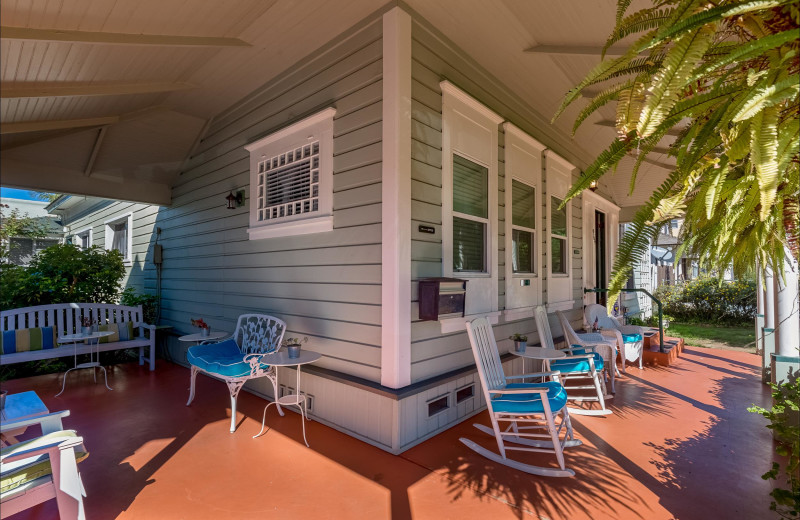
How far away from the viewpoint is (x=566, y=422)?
9.52 ft

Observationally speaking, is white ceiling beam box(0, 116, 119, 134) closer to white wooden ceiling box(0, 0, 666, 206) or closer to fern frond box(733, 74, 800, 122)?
white wooden ceiling box(0, 0, 666, 206)

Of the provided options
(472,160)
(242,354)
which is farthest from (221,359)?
(472,160)

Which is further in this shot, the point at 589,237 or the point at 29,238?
the point at 589,237

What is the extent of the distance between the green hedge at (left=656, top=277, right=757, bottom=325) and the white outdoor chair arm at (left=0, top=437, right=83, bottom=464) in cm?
1163

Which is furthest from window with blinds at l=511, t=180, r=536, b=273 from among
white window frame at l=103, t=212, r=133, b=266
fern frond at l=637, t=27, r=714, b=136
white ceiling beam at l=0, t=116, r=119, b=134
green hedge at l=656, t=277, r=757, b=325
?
green hedge at l=656, t=277, r=757, b=325

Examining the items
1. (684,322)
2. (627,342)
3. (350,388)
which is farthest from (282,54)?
(684,322)

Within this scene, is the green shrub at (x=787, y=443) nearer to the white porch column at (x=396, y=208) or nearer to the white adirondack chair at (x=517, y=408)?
the white adirondack chair at (x=517, y=408)

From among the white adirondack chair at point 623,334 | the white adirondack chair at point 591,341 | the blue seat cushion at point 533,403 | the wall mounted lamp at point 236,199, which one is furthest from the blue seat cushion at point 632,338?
the wall mounted lamp at point 236,199

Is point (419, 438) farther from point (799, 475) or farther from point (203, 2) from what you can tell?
point (203, 2)

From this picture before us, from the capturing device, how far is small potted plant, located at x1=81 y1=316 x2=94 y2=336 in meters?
4.31

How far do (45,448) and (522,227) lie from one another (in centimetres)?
449

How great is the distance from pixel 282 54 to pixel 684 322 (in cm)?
1147

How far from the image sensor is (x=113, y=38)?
213cm

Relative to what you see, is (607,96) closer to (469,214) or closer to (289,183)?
(469,214)
